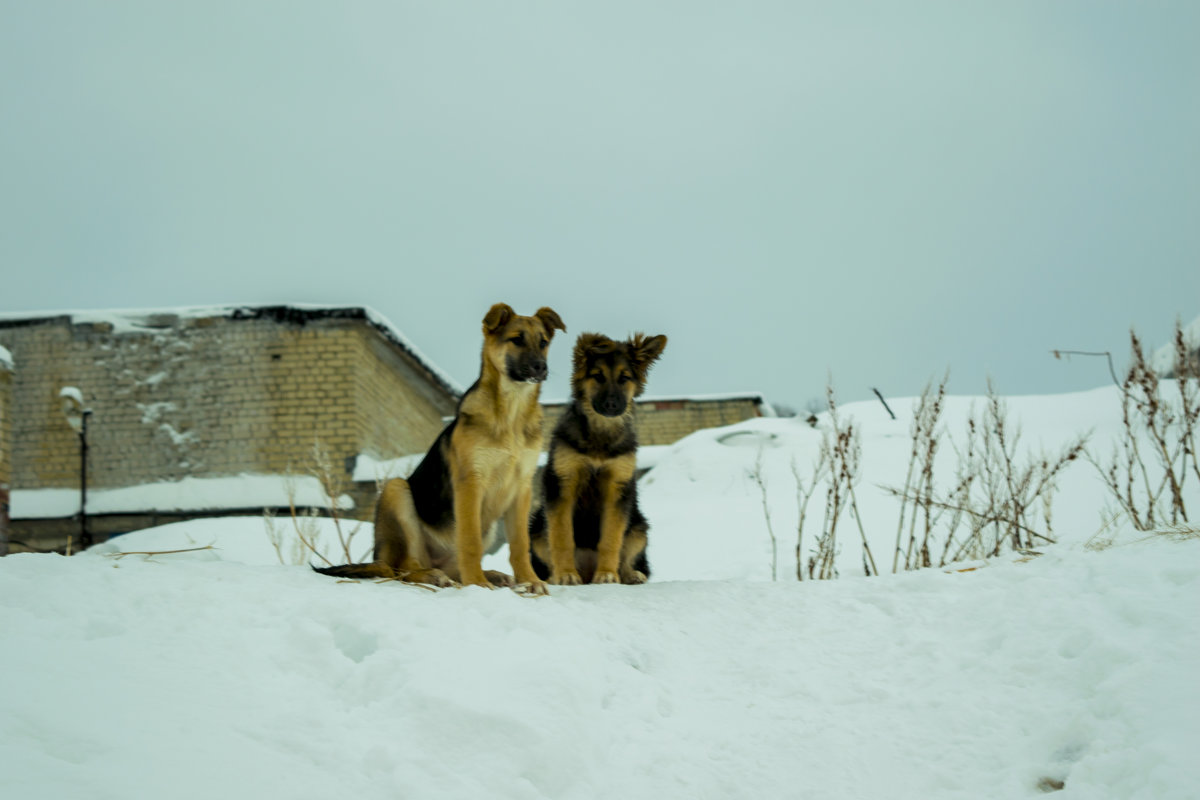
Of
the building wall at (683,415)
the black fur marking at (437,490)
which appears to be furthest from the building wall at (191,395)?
the black fur marking at (437,490)

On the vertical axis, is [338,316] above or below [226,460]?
above

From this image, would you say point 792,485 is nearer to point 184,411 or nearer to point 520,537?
point 520,537

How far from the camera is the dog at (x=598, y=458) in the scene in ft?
15.9

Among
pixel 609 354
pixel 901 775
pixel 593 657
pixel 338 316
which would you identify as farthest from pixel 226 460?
pixel 901 775

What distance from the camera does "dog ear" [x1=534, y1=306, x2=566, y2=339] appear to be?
190 inches

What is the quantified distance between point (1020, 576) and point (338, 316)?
14.3m

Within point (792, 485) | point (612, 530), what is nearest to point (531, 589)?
point (612, 530)

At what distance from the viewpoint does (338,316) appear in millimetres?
16453

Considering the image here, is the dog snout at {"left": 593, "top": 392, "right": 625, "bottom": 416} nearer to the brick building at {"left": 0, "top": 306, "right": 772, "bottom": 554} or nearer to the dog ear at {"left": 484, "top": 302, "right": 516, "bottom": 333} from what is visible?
the dog ear at {"left": 484, "top": 302, "right": 516, "bottom": 333}

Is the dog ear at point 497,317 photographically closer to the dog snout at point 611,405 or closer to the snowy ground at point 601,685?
the dog snout at point 611,405

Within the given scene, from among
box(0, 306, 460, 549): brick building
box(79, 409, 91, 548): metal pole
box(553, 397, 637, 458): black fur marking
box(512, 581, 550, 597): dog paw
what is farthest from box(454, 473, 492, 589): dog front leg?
box(79, 409, 91, 548): metal pole

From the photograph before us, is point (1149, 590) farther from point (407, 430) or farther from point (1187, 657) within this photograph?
point (407, 430)

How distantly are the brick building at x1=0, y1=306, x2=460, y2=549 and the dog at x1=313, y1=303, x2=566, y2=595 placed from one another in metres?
11.1

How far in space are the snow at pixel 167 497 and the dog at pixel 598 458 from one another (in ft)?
36.7
